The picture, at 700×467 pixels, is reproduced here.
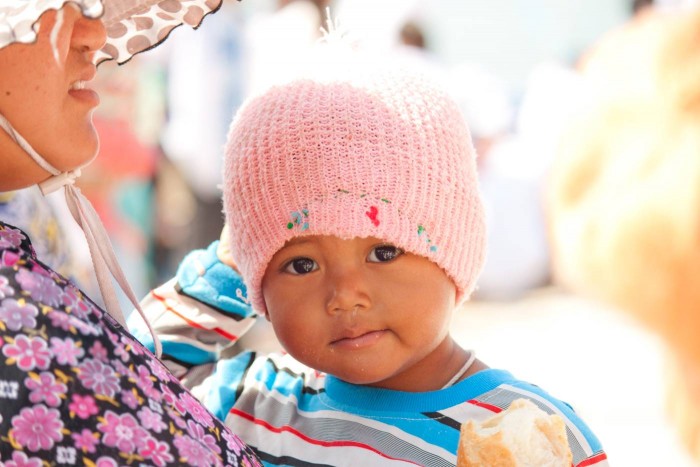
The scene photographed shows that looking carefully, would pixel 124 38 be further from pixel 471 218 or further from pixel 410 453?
pixel 410 453

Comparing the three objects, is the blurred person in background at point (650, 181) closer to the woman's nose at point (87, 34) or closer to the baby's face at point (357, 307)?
the baby's face at point (357, 307)

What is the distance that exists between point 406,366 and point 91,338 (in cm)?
84

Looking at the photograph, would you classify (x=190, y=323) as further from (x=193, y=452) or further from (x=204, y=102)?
(x=204, y=102)

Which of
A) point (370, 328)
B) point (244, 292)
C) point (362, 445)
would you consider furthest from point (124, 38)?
point (362, 445)

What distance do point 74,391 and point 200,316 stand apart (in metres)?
1.07

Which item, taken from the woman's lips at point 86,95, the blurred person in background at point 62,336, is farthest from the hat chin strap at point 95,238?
the woman's lips at point 86,95

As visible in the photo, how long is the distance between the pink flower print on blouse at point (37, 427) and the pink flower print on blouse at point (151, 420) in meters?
0.13

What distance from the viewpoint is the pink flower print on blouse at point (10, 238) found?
158 centimetres

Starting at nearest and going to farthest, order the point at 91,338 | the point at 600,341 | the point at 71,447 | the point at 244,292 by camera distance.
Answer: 1. the point at 71,447
2. the point at 91,338
3. the point at 244,292
4. the point at 600,341

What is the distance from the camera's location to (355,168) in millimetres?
2115

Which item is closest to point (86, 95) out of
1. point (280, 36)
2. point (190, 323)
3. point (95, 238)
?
point (95, 238)

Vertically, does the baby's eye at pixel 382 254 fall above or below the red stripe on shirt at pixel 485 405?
above

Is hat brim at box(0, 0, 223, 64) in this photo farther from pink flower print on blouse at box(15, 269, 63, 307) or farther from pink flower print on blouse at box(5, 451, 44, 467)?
pink flower print on blouse at box(5, 451, 44, 467)

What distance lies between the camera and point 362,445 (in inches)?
82.6
